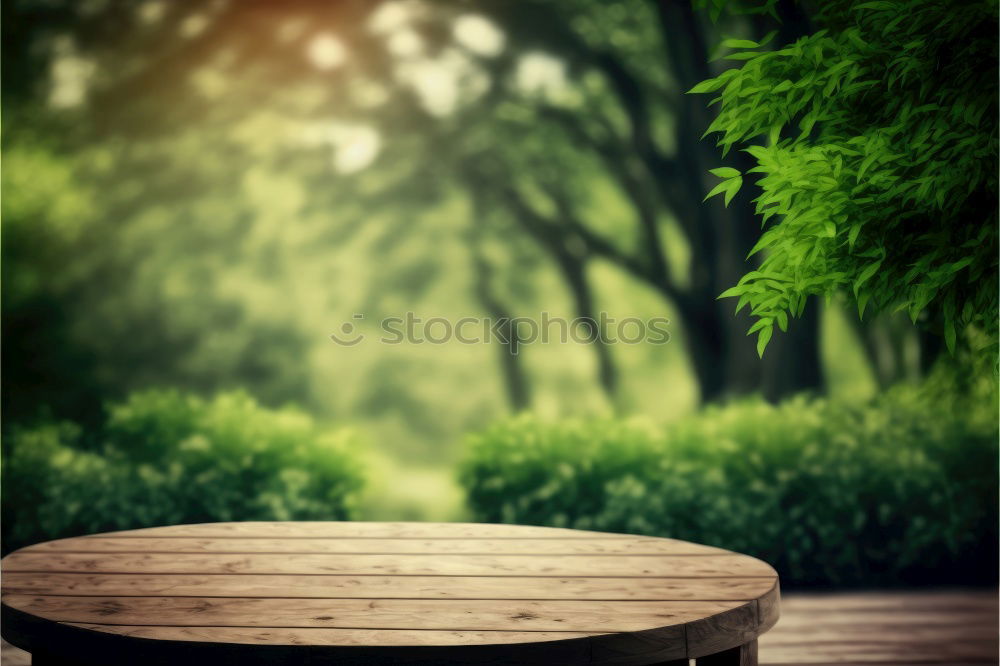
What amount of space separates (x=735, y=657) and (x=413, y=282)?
6.27m

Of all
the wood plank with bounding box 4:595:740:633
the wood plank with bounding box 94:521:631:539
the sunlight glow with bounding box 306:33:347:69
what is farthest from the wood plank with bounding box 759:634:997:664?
the sunlight glow with bounding box 306:33:347:69

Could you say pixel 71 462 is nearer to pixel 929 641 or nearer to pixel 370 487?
pixel 370 487

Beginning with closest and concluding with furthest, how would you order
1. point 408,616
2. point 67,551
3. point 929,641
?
point 408,616, point 67,551, point 929,641

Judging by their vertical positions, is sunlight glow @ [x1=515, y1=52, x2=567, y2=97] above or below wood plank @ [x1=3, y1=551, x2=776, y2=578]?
above

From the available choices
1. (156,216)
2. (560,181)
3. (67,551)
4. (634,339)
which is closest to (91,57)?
(156,216)

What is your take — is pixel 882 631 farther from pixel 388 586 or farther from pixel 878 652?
pixel 388 586

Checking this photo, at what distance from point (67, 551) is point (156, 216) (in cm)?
453

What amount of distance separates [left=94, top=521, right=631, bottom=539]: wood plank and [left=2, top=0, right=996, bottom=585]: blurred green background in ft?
8.68

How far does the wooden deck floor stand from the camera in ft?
14.0

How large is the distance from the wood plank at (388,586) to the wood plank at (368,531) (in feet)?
1.66

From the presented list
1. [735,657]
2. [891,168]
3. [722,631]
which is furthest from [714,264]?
[722,631]

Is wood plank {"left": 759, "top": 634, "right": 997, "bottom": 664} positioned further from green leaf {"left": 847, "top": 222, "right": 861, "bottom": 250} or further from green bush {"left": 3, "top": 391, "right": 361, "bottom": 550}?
green bush {"left": 3, "top": 391, "right": 361, "bottom": 550}

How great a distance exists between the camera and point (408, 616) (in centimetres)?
218

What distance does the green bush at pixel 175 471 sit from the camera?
5.77 meters
